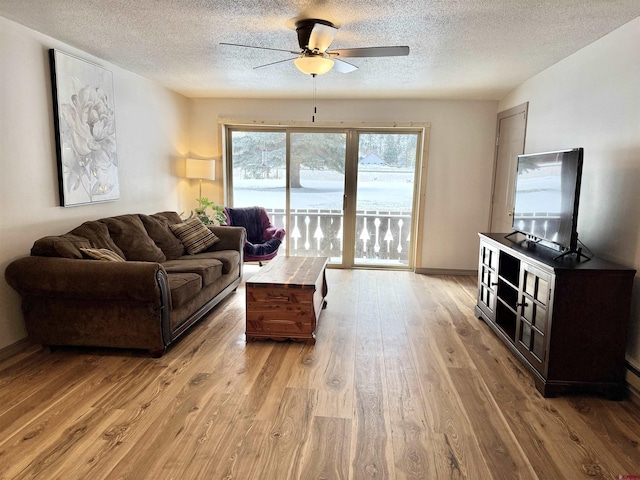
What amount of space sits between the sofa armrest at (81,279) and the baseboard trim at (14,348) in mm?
477

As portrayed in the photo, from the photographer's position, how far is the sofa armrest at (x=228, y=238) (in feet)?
15.1

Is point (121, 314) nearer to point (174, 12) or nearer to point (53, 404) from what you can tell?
point (53, 404)

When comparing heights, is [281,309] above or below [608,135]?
below

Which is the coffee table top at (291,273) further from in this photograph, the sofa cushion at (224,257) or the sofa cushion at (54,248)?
the sofa cushion at (54,248)

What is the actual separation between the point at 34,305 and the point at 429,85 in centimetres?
425

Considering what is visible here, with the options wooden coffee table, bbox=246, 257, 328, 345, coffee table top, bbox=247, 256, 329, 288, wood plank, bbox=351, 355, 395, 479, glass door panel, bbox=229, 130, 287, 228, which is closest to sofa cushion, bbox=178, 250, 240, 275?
coffee table top, bbox=247, 256, 329, 288

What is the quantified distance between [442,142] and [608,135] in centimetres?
274

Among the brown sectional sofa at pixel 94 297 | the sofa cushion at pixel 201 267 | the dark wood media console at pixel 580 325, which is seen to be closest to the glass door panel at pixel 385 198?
the sofa cushion at pixel 201 267

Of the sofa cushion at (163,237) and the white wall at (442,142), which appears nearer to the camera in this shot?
the sofa cushion at (163,237)

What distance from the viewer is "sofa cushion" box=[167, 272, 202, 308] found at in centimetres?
305

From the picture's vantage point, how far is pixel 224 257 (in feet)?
13.7

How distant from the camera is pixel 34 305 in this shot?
2863 millimetres

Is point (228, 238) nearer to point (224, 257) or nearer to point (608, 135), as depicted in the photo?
point (224, 257)

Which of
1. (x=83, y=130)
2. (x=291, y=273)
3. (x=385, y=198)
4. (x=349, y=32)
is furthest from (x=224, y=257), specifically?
(x=385, y=198)
